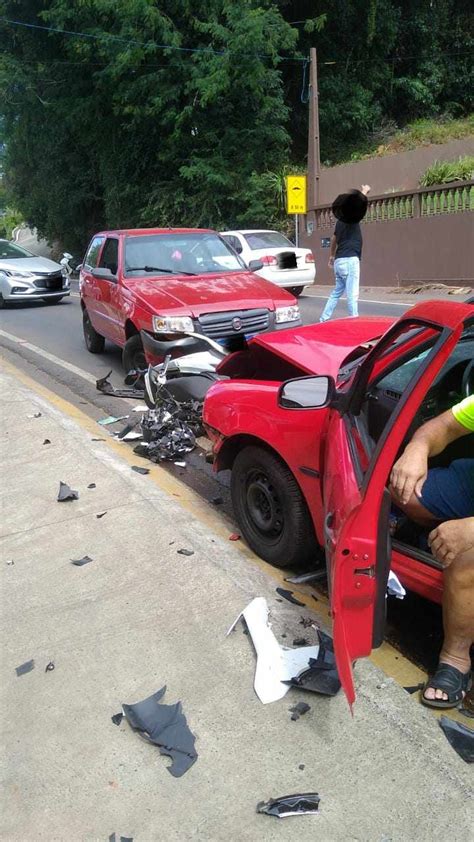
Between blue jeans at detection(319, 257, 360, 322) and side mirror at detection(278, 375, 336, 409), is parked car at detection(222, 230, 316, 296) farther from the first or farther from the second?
side mirror at detection(278, 375, 336, 409)

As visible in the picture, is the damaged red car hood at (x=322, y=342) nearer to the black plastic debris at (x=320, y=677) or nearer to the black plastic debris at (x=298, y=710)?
the black plastic debris at (x=320, y=677)

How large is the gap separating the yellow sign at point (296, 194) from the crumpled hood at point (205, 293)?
1386 cm

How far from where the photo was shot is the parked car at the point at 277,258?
15.0 metres

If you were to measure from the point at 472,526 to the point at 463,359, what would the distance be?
3.37ft

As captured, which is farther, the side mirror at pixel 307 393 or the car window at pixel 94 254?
the car window at pixel 94 254

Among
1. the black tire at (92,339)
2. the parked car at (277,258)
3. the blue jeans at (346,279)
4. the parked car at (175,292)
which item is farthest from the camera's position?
the parked car at (277,258)

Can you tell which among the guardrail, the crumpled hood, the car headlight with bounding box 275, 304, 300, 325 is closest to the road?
the crumpled hood

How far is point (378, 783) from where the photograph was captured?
6.92 feet

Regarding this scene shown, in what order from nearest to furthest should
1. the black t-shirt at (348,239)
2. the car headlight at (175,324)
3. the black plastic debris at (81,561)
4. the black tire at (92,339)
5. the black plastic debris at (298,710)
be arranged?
1. the black plastic debris at (298,710)
2. the black plastic debris at (81,561)
3. the car headlight at (175,324)
4. the black t-shirt at (348,239)
5. the black tire at (92,339)

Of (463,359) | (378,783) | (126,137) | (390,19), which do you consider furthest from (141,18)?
(378,783)

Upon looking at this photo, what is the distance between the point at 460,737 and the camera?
2.27 m

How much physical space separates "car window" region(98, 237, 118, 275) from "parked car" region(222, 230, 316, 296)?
694 cm

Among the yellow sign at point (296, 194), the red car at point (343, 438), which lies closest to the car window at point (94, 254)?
the red car at point (343, 438)

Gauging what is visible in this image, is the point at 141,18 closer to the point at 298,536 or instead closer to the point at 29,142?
the point at 29,142
